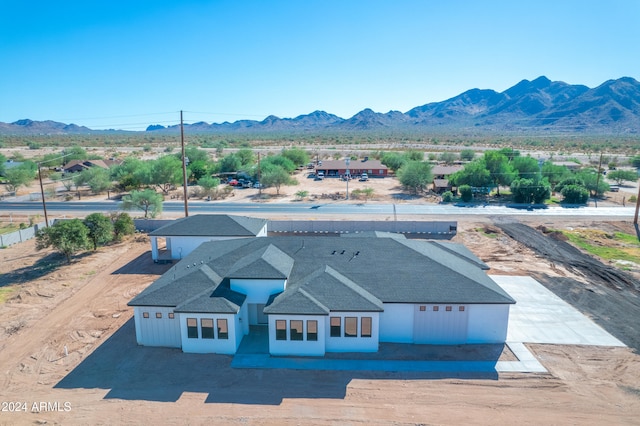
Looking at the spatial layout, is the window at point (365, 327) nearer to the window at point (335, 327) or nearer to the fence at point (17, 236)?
the window at point (335, 327)

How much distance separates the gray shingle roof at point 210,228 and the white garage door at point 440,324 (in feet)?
54.2

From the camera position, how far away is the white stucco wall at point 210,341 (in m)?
21.3

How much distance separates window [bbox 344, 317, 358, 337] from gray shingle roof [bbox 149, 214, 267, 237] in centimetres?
1490

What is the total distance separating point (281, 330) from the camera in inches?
831

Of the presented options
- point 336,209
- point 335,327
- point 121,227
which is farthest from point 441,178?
point 335,327

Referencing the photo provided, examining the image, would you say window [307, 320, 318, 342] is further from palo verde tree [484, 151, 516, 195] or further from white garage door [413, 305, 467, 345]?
palo verde tree [484, 151, 516, 195]

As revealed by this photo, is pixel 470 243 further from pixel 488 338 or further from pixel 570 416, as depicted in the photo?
pixel 570 416

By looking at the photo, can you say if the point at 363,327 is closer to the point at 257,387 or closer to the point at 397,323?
the point at 397,323

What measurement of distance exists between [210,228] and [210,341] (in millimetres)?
15083

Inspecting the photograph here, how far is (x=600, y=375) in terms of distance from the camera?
19719 millimetres

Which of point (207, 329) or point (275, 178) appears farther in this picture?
point (275, 178)

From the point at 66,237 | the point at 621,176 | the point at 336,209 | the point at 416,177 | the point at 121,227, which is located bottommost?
the point at 336,209

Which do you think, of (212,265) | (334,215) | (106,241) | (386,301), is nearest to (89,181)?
(106,241)

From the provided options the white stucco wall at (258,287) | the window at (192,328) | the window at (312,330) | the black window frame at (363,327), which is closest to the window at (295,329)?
the window at (312,330)
